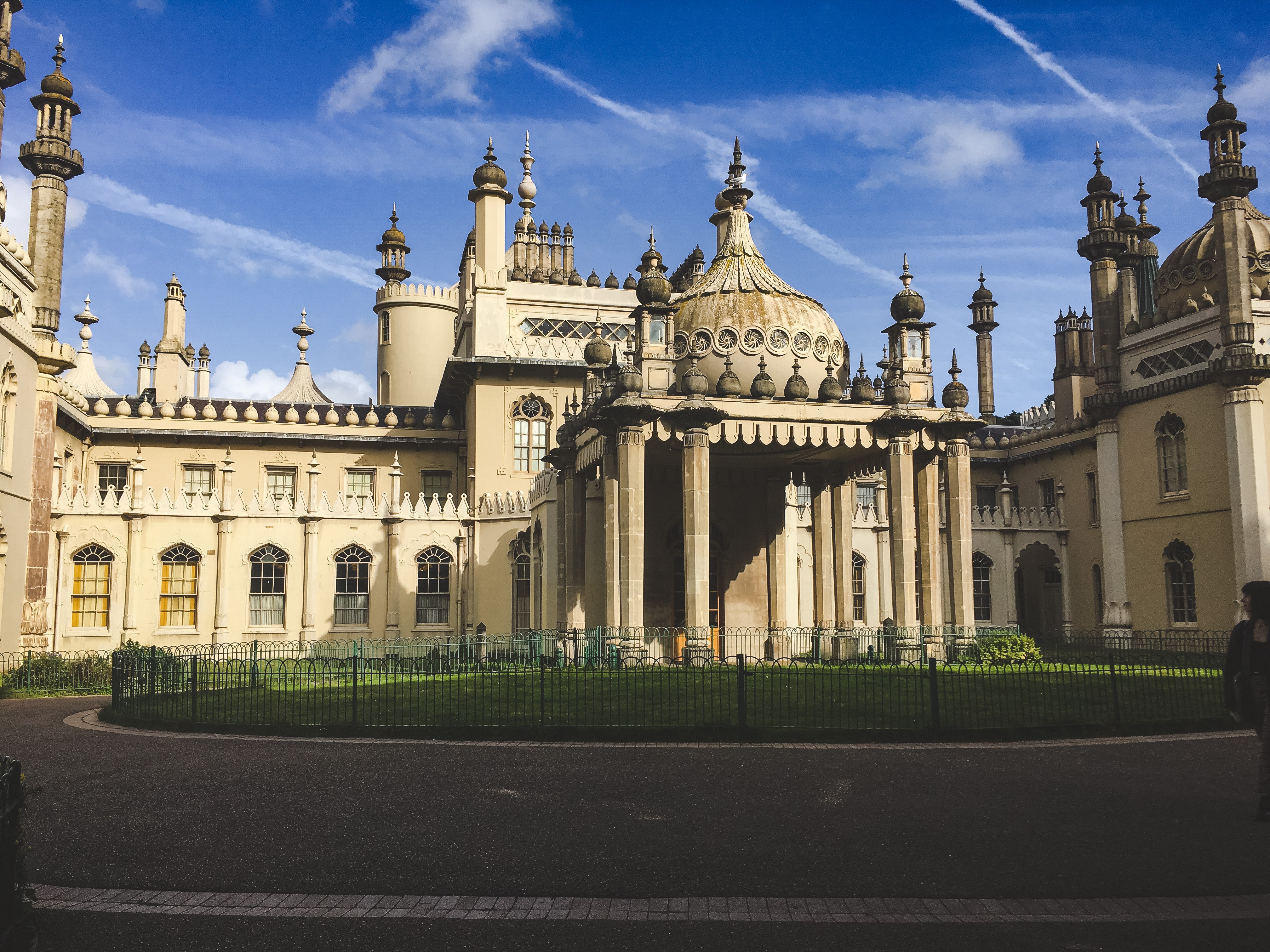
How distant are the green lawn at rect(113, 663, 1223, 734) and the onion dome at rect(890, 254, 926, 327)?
29.0 ft

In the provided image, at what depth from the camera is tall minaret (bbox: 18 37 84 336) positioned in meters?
27.4

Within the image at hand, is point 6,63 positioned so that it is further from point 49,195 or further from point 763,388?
point 763,388

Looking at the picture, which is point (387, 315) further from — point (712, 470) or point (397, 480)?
point (712, 470)

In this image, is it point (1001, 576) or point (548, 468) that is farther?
point (1001, 576)

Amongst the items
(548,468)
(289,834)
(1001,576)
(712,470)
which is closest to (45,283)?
(548,468)

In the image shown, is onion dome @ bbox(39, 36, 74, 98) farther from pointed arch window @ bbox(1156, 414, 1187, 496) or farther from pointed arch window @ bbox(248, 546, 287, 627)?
pointed arch window @ bbox(1156, 414, 1187, 496)

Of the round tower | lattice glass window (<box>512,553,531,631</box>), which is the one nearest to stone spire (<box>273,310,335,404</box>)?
the round tower

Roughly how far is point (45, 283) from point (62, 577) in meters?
8.70

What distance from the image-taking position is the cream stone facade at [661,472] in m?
21.9

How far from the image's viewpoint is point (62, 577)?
29312 millimetres

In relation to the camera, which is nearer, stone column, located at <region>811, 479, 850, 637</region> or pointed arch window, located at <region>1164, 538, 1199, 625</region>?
stone column, located at <region>811, 479, 850, 637</region>

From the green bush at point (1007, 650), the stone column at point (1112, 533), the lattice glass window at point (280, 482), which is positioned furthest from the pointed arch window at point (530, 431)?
the stone column at point (1112, 533)

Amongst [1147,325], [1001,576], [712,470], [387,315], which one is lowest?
[1001,576]

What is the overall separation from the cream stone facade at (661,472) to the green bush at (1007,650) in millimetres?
608
